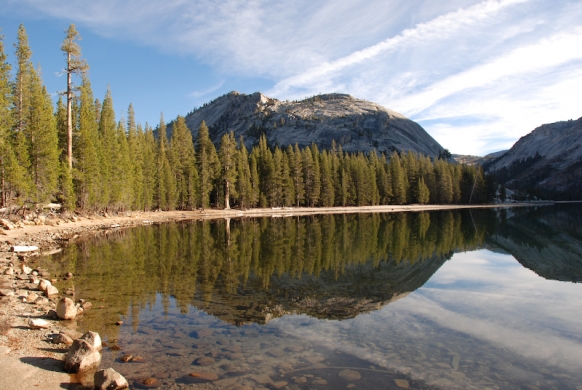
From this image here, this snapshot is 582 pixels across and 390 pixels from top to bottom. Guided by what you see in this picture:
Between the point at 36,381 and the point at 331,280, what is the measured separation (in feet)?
41.2

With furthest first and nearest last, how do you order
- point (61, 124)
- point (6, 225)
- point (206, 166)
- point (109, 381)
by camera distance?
1. point (206, 166)
2. point (61, 124)
3. point (6, 225)
4. point (109, 381)

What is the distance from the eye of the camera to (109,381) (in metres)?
6.45

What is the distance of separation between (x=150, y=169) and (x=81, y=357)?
201 ft

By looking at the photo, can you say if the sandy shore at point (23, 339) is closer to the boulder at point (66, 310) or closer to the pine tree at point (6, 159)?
the boulder at point (66, 310)

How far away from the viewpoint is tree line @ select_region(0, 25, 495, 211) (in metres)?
35.2

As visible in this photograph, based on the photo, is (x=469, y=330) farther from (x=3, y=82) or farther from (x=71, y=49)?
(x=71, y=49)

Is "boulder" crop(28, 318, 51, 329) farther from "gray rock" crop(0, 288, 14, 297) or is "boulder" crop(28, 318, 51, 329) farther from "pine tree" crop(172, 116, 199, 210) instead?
"pine tree" crop(172, 116, 199, 210)

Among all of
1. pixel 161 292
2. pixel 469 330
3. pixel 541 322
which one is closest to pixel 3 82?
pixel 161 292

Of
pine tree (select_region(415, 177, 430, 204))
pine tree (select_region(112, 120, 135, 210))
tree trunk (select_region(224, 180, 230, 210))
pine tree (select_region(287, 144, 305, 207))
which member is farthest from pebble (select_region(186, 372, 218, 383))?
pine tree (select_region(415, 177, 430, 204))

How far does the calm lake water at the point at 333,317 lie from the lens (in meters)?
7.94

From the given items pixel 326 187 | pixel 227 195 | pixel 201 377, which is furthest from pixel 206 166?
pixel 201 377

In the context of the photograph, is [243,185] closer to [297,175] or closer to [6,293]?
[297,175]

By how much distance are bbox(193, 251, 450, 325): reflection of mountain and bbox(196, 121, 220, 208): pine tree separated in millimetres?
56161

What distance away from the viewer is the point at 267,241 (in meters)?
31.3
